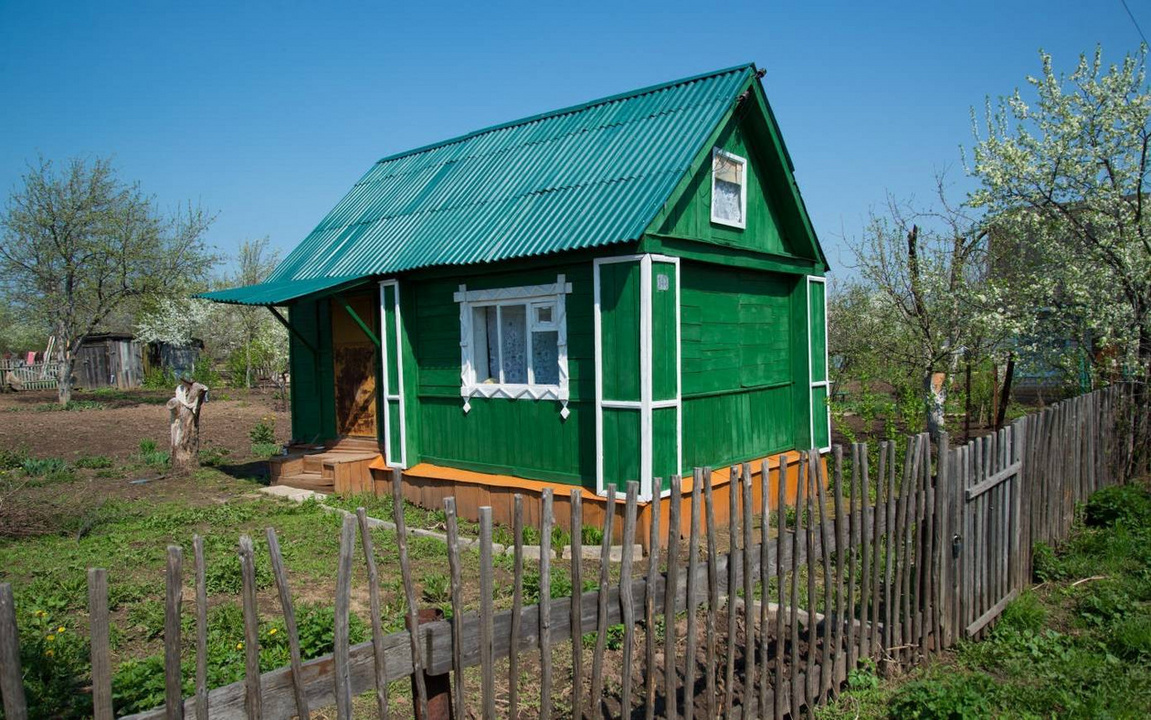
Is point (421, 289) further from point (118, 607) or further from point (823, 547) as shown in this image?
point (823, 547)

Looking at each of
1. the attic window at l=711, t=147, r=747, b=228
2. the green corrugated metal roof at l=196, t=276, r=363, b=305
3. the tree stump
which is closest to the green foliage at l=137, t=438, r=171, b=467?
the tree stump

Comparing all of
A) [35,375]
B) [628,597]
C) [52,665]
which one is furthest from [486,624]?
[35,375]

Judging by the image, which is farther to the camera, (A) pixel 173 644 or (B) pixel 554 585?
(B) pixel 554 585

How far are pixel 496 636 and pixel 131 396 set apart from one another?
3189cm

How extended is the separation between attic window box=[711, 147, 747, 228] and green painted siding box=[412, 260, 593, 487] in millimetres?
1890

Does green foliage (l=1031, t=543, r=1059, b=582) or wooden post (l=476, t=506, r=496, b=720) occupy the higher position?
wooden post (l=476, t=506, r=496, b=720)

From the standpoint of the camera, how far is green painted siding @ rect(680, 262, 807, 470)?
8.89 metres

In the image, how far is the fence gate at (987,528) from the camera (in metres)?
5.32

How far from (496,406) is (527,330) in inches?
41.2

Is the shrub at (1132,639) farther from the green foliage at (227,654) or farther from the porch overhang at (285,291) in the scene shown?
the porch overhang at (285,291)

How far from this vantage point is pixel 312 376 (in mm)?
12227

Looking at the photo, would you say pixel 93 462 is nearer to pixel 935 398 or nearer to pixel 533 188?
pixel 533 188

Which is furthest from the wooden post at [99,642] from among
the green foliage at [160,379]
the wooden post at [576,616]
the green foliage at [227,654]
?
the green foliage at [160,379]

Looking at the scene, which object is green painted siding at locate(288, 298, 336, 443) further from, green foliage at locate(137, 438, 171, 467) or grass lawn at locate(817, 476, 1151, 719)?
grass lawn at locate(817, 476, 1151, 719)
